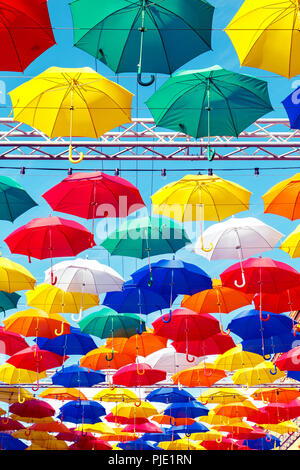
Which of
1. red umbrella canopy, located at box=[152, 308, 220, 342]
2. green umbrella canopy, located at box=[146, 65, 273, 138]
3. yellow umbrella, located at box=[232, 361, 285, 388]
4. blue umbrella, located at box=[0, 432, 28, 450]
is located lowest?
blue umbrella, located at box=[0, 432, 28, 450]

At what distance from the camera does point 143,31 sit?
5914 mm

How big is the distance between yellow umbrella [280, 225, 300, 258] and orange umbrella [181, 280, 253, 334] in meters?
1.81

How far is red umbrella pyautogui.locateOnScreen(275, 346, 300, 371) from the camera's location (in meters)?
13.0

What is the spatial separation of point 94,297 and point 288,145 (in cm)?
500

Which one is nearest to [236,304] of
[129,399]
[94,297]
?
[94,297]

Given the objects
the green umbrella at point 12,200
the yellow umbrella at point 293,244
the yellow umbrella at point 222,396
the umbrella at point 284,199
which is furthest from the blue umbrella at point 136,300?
the yellow umbrella at point 222,396

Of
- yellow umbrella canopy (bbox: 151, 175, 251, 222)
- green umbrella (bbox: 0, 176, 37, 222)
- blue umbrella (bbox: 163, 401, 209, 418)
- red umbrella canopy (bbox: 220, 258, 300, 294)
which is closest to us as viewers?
green umbrella (bbox: 0, 176, 37, 222)

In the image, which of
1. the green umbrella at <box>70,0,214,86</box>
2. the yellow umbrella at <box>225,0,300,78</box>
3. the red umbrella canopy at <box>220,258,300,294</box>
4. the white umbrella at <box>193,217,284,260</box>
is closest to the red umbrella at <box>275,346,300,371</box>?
the red umbrella canopy at <box>220,258,300,294</box>

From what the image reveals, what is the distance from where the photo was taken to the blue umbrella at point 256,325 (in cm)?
1232

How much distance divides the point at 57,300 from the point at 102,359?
2.61m

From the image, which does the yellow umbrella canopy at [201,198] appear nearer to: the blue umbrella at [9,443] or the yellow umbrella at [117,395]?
the yellow umbrella at [117,395]

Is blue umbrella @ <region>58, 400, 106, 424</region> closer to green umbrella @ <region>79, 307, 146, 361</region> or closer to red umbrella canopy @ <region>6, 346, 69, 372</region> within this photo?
red umbrella canopy @ <region>6, 346, 69, 372</region>

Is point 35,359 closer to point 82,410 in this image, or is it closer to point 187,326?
point 187,326

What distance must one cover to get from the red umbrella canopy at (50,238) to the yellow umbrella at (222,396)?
8.02m
